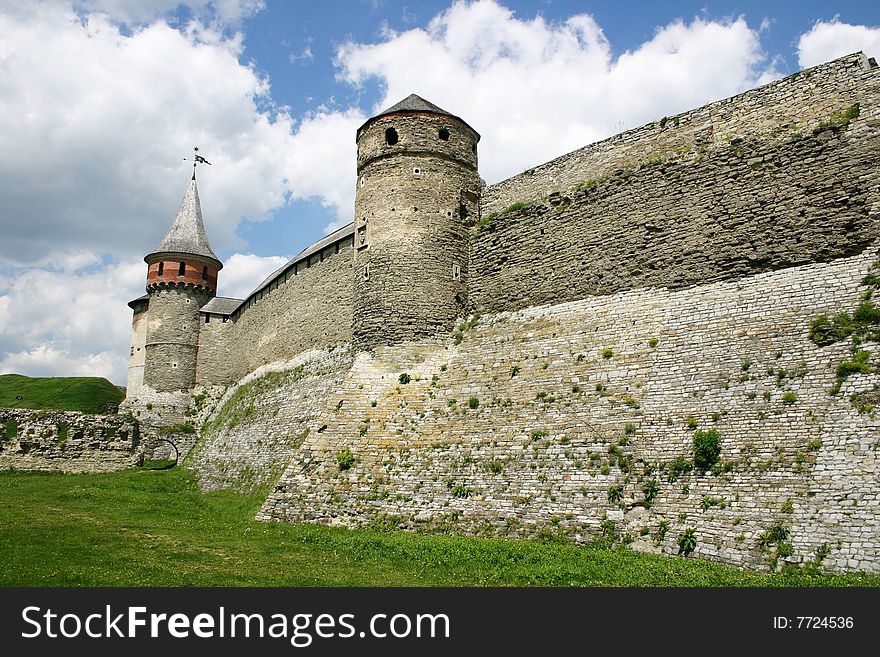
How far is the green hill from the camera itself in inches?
1758

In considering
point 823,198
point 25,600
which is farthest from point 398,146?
point 25,600

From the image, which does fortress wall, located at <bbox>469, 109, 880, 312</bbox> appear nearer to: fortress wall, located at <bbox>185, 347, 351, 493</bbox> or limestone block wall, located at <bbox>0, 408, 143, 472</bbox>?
fortress wall, located at <bbox>185, 347, 351, 493</bbox>

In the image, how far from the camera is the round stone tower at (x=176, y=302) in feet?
132

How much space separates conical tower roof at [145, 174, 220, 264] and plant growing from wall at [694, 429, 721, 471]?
36.9m

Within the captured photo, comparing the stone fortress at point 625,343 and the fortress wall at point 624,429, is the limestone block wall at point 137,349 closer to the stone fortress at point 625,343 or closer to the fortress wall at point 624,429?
A: the stone fortress at point 625,343

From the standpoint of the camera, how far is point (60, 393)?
153ft

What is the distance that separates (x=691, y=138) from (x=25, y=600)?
56.0 feet

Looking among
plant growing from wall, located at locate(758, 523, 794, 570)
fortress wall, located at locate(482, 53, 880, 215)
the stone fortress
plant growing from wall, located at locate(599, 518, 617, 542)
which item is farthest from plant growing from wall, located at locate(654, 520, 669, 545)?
fortress wall, located at locate(482, 53, 880, 215)

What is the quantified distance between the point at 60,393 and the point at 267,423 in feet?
89.7

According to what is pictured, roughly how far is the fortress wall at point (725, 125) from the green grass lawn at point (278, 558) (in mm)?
10489

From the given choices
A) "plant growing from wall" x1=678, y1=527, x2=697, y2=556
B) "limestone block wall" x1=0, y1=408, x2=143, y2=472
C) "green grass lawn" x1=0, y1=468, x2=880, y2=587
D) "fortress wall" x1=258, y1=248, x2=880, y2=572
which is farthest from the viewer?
"limestone block wall" x1=0, y1=408, x2=143, y2=472

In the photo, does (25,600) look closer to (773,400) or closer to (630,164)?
(773,400)

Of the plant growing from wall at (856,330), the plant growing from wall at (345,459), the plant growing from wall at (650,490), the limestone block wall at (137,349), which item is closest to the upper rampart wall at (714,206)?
the plant growing from wall at (856,330)

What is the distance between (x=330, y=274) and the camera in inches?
1117
